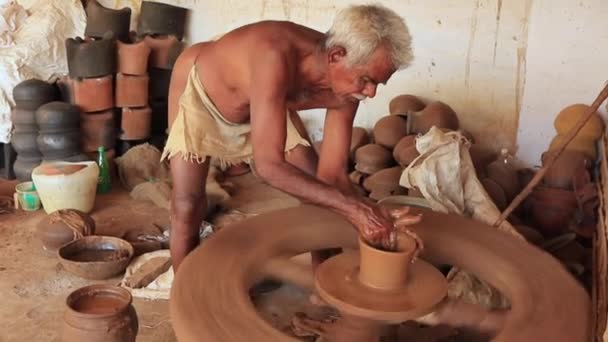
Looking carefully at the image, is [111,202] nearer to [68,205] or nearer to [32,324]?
[68,205]

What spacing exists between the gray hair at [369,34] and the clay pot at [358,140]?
92.8 inches

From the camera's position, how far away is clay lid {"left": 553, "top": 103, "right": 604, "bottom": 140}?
3.88 m

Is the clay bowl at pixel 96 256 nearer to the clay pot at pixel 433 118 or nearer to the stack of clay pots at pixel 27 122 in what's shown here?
the stack of clay pots at pixel 27 122

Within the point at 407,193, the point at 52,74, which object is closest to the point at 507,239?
the point at 407,193

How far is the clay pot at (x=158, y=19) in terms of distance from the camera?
5199mm

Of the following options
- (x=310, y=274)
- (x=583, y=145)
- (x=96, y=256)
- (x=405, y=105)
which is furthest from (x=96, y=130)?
(x=583, y=145)

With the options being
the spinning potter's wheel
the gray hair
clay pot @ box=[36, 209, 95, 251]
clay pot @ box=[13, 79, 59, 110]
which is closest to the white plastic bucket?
clay pot @ box=[36, 209, 95, 251]

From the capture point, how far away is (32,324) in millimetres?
3057

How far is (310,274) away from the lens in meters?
2.16

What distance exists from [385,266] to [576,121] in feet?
8.20

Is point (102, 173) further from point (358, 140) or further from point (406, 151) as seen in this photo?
point (406, 151)

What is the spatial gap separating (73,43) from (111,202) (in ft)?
3.75

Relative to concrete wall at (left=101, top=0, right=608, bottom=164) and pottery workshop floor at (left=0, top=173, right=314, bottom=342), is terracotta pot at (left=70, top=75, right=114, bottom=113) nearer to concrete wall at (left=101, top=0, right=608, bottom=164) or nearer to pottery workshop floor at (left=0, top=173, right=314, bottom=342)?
pottery workshop floor at (left=0, top=173, right=314, bottom=342)

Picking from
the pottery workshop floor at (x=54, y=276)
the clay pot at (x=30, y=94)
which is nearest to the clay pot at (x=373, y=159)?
the pottery workshop floor at (x=54, y=276)
